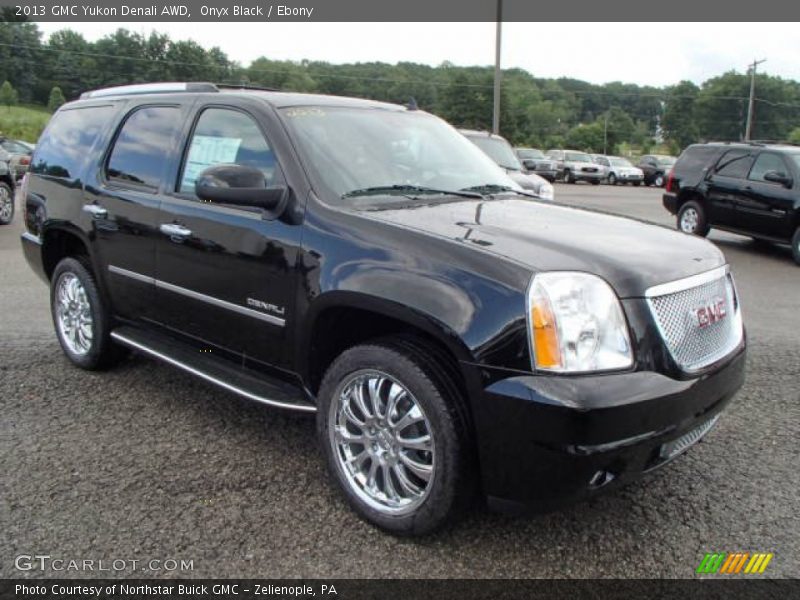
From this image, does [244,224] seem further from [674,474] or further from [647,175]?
[647,175]

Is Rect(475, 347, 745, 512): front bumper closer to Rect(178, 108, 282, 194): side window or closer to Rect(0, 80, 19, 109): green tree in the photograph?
Rect(178, 108, 282, 194): side window

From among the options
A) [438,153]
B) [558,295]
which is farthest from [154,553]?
[438,153]

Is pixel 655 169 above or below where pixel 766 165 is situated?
below

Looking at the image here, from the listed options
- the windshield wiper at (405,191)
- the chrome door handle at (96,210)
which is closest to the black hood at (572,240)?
the windshield wiper at (405,191)

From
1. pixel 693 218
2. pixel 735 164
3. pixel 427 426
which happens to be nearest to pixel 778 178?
pixel 735 164

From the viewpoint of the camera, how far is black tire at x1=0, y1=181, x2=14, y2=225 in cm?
1245

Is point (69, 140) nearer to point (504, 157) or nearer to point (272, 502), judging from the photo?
point (272, 502)

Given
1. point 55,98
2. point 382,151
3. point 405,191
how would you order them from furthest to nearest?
point 55,98
point 382,151
point 405,191

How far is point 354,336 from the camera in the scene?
3.26m

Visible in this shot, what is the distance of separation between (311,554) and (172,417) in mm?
1662

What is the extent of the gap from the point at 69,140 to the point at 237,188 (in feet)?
8.09

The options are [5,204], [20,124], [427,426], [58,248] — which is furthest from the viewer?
[20,124]

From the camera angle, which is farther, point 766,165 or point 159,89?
point 766,165

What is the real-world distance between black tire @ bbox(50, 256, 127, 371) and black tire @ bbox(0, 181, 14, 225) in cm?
897
